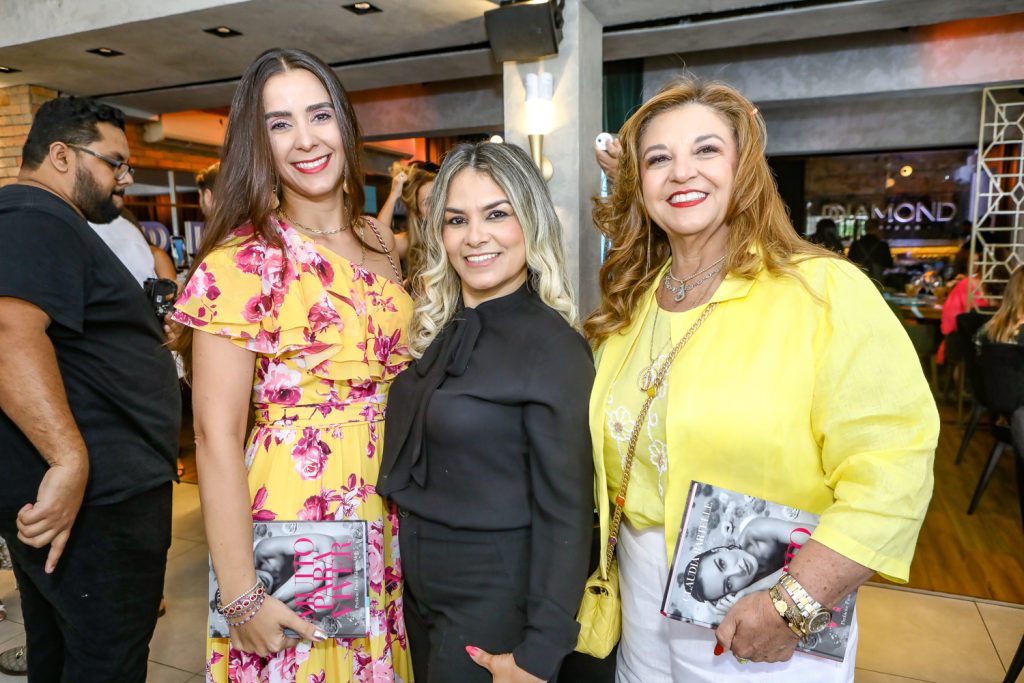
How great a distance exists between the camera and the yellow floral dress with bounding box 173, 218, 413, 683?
133 cm

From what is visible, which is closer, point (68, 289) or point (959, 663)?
point (68, 289)

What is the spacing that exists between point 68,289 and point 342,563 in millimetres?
1111

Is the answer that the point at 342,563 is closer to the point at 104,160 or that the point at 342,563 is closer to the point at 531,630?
the point at 531,630

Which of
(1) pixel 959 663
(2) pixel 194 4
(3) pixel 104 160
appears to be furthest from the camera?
(2) pixel 194 4

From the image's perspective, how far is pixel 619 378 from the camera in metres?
1.41

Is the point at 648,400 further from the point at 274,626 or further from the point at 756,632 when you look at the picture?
the point at 274,626

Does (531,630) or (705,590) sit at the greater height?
(705,590)

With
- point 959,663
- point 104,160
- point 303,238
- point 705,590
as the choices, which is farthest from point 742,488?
point 959,663

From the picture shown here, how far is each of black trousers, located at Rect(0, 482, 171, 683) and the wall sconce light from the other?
314cm

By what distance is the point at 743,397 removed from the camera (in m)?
1.19

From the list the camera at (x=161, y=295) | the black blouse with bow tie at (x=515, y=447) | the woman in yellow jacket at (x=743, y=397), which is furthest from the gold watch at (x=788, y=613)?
the camera at (x=161, y=295)

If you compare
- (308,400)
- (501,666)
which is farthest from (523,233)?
(501,666)

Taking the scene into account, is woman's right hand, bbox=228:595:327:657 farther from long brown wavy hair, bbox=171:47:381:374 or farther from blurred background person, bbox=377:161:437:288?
blurred background person, bbox=377:161:437:288

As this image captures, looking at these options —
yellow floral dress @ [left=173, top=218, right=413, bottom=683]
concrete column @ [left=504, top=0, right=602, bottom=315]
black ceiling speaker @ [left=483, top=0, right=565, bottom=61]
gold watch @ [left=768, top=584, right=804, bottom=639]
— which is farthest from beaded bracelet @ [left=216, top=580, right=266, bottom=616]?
black ceiling speaker @ [left=483, top=0, right=565, bottom=61]
